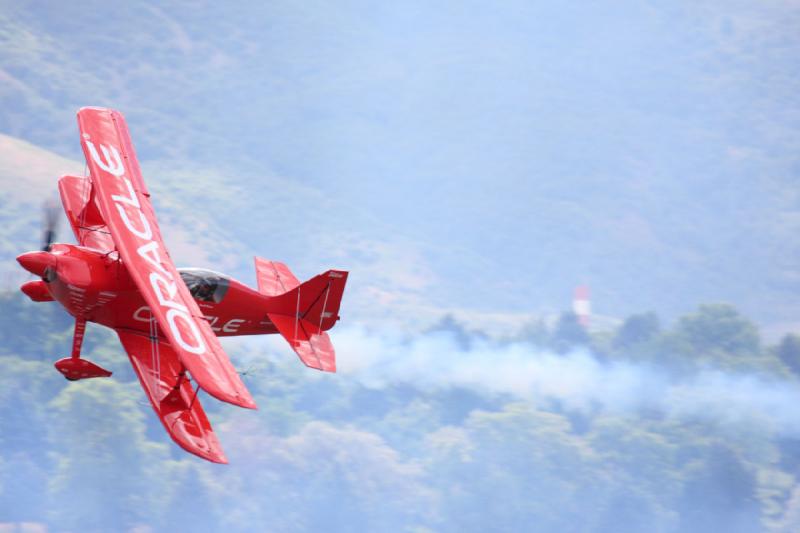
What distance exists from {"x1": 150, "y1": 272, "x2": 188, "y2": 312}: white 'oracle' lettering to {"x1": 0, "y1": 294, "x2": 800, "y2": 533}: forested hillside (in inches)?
3181

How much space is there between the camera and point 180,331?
1074 inches

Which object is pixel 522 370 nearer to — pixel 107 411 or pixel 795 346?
pixel 107 411

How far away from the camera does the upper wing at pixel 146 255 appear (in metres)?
26.1

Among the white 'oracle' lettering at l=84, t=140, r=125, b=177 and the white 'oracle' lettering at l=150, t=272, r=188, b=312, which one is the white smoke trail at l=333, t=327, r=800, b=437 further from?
the white 'oracle' lettering at l=150, t=272, r=188, b=312

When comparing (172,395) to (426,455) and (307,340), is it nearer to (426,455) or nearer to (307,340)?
(307,340)

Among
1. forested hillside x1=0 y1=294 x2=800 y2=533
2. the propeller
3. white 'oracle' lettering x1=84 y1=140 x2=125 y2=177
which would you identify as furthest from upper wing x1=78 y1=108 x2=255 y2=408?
forested hillside x1=0 y1=294 x2=800 y2=533

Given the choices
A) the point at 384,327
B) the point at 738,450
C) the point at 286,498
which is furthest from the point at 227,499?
the point at 384,327

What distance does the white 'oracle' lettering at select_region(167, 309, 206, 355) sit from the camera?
87.7 ft

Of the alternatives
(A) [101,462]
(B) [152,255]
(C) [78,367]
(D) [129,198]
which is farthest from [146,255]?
(A) [101,462]

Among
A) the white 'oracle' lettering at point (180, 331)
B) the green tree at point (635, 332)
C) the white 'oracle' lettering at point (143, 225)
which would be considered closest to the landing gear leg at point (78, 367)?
the white 'oracle' lettering at point (143, 225)

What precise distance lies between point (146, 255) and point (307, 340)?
5.28 metres

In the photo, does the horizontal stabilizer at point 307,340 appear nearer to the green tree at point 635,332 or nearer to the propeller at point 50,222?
the propeller at point 50,222

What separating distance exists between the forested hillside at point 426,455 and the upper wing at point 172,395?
78364 mm

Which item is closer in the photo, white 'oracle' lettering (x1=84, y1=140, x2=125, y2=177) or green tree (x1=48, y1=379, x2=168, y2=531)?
white 'oracle' lettering (x1=84, y1=140, x2=125, y2=177)
